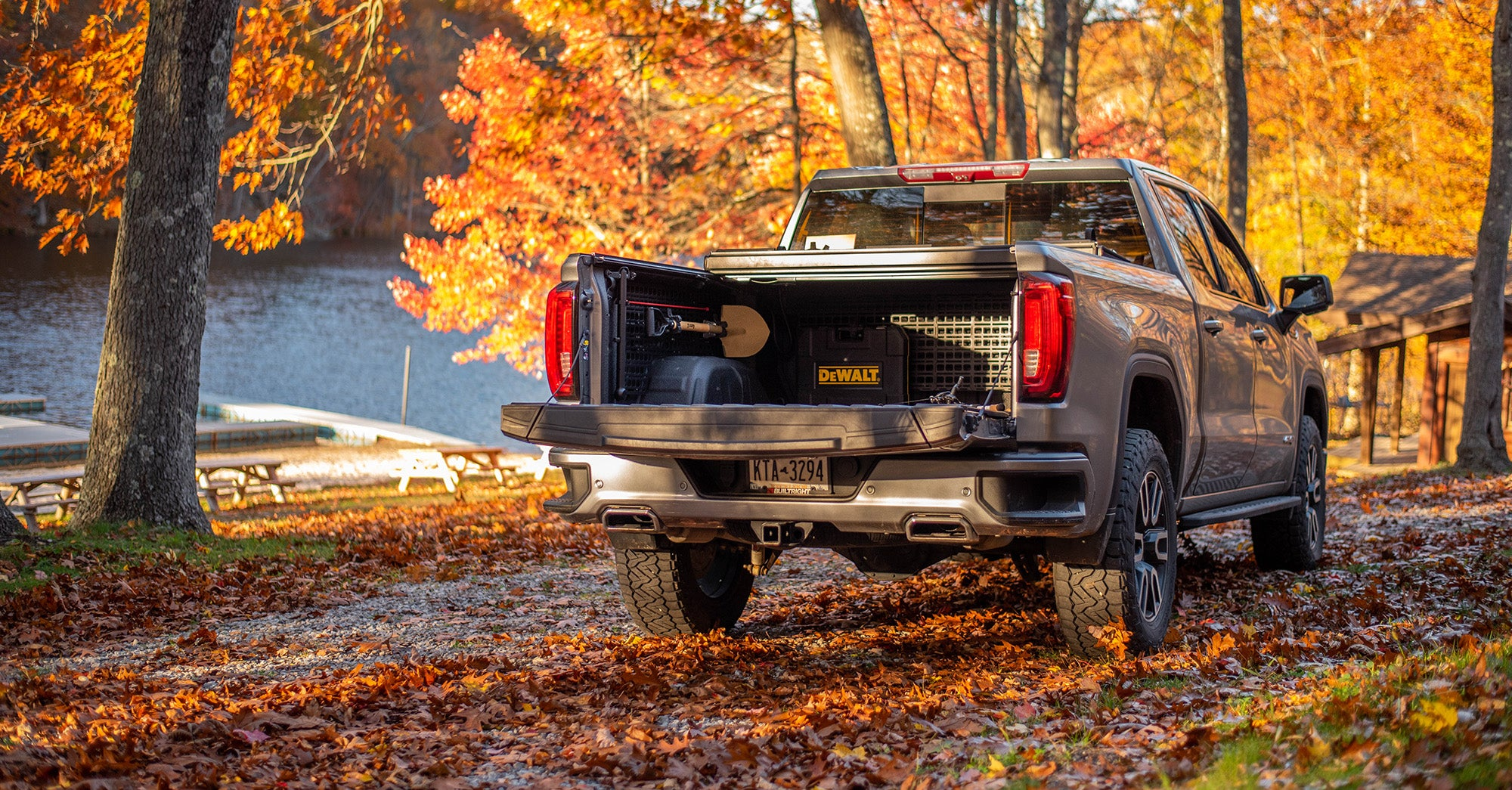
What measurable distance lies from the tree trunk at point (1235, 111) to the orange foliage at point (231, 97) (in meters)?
11.7

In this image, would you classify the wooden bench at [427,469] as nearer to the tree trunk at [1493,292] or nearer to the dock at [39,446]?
the dock at [39,446]

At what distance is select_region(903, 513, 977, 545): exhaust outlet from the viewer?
15.9 ft

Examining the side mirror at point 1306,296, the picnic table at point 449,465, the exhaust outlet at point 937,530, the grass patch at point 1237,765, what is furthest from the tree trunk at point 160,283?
the grass patch at point 1237,765

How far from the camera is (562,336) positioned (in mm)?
5395

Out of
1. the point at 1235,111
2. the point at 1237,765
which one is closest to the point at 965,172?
the point at 1237,765

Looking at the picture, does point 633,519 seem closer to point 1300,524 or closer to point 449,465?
point 1300,524

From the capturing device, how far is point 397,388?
4234 cm

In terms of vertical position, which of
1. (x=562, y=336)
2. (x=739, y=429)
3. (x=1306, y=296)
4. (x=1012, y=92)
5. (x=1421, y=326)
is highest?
(x=1012, y=92)

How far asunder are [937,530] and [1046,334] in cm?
83

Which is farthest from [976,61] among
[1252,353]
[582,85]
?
→ [1252,353]

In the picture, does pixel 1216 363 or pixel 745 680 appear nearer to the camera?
pixel 745 680

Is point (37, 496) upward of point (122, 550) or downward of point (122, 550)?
downward

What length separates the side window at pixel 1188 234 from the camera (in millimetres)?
6684

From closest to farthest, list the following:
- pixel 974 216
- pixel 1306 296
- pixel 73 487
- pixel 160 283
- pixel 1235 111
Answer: pixel 974 216
pixel 1306 296
pixel 160 283
pixel 73 487
pixel 1235 111
